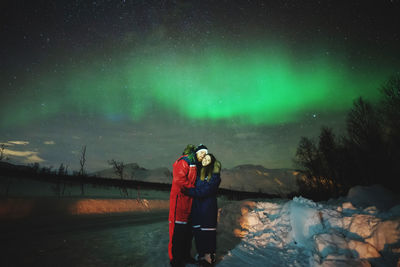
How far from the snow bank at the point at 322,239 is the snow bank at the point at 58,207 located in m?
13.5

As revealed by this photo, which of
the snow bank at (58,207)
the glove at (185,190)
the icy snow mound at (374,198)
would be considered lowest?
the snow bank at (58,207)

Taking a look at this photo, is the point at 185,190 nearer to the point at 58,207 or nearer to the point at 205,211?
the point at 205,211

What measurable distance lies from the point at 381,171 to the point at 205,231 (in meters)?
19.9

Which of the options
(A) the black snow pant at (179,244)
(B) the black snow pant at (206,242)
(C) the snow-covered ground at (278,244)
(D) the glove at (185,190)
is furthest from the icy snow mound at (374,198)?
(D) the glove at (185,190)

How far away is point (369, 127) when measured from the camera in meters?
19.3

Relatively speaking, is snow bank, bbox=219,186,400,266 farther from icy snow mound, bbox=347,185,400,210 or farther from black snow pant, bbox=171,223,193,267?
icy snow mound, bbox=347,185,400,210

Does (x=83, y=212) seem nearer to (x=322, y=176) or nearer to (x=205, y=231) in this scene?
(x=205, y=231)

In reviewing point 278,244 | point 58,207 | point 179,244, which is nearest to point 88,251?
point 179,244

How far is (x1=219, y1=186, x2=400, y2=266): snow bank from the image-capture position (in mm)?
3340

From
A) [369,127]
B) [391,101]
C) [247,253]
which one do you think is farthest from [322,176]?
[247,253]

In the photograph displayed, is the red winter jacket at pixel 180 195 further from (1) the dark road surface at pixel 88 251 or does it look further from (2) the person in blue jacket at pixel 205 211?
(1) the dark road surface at pixel 88 251

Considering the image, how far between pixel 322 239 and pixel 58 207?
16613 millimetres

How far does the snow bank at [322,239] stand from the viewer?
3.34 m

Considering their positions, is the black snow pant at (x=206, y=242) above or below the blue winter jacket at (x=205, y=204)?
below
